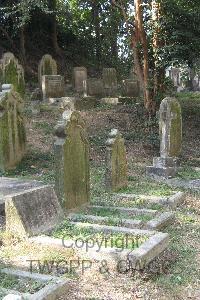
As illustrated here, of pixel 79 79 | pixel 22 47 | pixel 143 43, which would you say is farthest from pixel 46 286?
pixel 22 47

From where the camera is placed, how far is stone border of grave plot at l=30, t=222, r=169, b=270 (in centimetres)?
516

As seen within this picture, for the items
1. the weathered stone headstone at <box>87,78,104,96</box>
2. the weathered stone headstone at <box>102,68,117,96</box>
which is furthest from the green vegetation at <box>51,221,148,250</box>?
the weathered stone headstone at <box>102,68,117,96</box>

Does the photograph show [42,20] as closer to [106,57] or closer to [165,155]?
[106,57]

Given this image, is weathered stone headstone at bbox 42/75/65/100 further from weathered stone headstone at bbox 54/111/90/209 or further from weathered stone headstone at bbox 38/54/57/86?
weathered stone headstone at bbox 54/111/90/209

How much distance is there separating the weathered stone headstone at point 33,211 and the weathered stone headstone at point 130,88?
41.8 ft

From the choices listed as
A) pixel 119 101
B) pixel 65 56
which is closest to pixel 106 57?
pixel 65 56

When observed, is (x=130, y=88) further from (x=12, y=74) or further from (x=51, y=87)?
(x=12, y=74)

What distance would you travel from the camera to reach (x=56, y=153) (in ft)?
22.8

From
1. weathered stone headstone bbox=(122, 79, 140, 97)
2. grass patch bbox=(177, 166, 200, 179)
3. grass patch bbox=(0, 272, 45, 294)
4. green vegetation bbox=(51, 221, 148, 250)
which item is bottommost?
grass patch bbox=(177, 166, 200, 179)

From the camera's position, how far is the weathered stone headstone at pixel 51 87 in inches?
647

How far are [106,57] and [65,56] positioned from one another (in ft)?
8.80

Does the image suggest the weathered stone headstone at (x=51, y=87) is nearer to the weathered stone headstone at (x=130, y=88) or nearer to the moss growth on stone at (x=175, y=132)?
the weathered stone headstone at (x=130, y=88)

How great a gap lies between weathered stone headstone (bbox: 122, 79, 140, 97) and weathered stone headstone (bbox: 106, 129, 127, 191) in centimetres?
1016

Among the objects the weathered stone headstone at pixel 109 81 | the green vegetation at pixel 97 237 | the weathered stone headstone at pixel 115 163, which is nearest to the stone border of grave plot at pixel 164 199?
the weathered stone headstone at pixel 115 163
